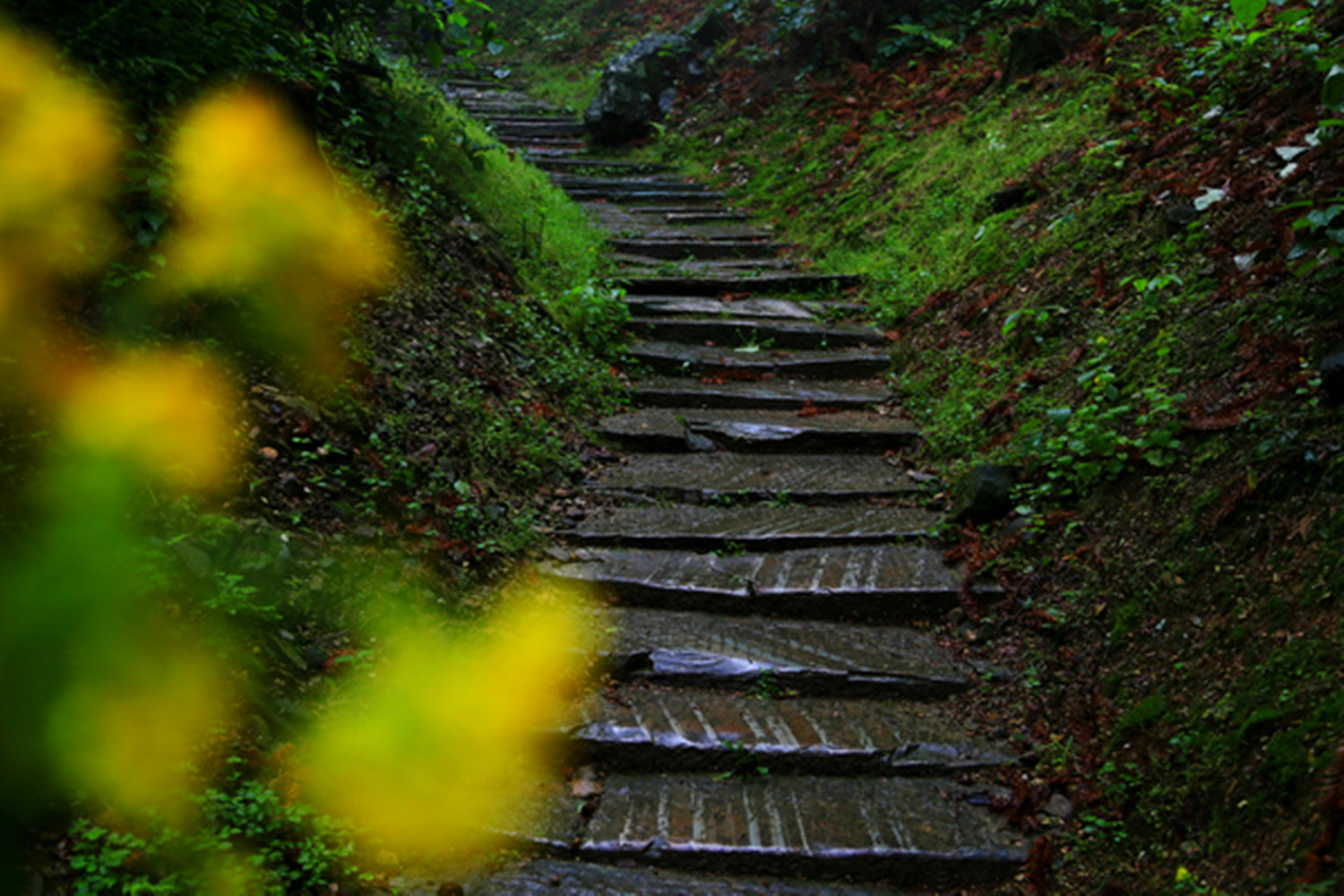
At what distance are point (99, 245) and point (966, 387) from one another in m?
4.67

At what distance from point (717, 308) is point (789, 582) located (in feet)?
11.5

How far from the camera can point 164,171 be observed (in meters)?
3.69

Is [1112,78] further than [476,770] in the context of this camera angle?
Yes

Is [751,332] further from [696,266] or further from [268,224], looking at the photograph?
[268,224]

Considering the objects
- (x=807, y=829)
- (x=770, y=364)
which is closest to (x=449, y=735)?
(x=807, y=829)

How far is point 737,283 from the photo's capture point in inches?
295

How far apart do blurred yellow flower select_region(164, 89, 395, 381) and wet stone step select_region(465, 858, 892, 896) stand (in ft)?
8.34

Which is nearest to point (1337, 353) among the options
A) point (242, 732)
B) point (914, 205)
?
point (242, 732)

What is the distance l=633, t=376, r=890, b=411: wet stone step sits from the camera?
5.81 metres

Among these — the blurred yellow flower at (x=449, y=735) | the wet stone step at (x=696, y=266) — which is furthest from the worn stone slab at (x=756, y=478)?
the wet stone step at (x=696, y=266)

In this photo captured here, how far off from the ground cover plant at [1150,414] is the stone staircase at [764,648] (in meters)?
0.28

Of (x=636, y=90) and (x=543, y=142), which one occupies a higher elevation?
(x=636, y=90)

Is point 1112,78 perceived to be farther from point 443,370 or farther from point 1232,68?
point 443,370

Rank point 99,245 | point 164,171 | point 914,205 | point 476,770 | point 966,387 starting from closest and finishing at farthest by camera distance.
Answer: point 476,770 → point 99,245 → point 164,171 → point 966,387 → point 914,205
